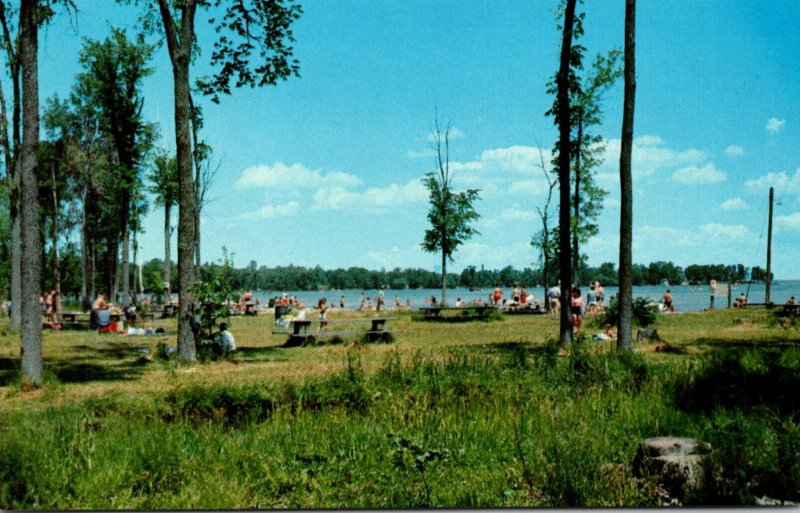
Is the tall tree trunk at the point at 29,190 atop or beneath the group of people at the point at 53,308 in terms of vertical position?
atop

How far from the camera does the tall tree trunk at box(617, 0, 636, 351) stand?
380 inches

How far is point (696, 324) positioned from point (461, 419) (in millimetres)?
13902

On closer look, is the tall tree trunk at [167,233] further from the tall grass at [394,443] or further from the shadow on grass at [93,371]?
the tall grass at [394,443]

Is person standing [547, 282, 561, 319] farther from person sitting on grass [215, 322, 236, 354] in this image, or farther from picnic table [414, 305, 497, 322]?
person sitting on grass [215, 322, 236, 354]

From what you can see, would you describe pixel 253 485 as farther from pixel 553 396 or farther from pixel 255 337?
pixel 255 337

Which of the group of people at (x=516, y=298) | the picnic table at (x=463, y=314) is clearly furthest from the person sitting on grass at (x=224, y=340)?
the group of people at (x=516, y=298)

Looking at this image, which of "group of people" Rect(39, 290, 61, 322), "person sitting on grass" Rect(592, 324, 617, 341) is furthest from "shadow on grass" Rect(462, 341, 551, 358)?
"group of people" Rect(39, 290, 61, 322)

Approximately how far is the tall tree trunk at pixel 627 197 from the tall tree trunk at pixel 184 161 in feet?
22.8

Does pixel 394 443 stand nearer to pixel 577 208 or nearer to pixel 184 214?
pixel 184 214

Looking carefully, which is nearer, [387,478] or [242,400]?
[387,478]

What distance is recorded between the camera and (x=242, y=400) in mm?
6234

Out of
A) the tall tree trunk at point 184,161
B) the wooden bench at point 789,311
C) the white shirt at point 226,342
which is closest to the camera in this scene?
the tall tree trunk at point 184,161

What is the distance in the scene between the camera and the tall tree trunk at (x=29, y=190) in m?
6.87

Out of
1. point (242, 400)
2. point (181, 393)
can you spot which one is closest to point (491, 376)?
point (242, 400)
